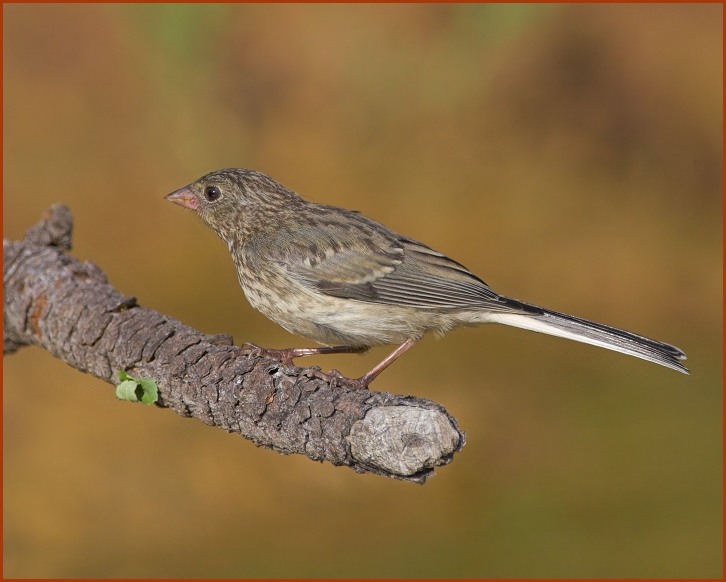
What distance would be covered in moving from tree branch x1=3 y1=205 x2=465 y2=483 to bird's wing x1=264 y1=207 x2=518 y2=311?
65 centimetres

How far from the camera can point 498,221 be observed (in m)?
6.64

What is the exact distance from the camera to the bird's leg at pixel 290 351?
13.0 ft

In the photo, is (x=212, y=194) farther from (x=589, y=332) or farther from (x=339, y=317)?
(x=589, y=332)

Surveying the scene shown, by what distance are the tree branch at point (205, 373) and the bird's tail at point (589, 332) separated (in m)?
1.22

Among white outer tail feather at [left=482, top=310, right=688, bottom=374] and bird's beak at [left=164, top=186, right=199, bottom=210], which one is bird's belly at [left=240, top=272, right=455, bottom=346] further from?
bird's beak at [left=164, top=186, right=199, bottom=210]

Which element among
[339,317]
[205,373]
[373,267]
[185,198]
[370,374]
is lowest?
[205,373]

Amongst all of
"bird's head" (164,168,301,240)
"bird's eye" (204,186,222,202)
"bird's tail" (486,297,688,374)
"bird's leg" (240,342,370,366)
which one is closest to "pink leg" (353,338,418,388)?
"bird's leg" (240,342,370,366)

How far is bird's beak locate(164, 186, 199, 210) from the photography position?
4.91 m

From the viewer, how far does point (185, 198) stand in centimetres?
493

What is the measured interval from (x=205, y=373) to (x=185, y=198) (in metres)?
1.47

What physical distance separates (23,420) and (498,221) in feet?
11.5

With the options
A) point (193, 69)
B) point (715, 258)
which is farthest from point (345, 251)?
point (715, 258)

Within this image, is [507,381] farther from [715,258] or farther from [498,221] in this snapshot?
[715,258]

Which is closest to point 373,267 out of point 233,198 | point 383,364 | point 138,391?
point 383,364
